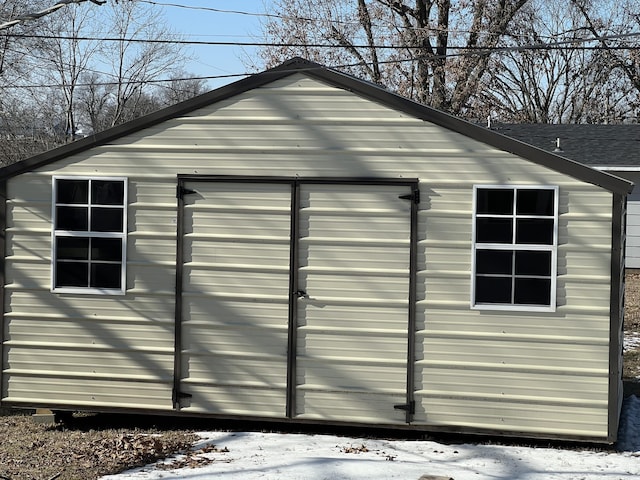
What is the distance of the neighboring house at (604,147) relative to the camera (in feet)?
71.0

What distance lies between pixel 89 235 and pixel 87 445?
2.06 metres

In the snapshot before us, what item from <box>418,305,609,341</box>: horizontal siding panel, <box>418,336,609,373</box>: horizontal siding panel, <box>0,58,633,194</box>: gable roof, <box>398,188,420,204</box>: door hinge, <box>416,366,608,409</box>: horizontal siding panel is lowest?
<box>416,366,608,409</box>: horizontal siding panel

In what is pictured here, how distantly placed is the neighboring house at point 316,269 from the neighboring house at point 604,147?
42.8ft

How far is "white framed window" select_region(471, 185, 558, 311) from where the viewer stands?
836 centimetres

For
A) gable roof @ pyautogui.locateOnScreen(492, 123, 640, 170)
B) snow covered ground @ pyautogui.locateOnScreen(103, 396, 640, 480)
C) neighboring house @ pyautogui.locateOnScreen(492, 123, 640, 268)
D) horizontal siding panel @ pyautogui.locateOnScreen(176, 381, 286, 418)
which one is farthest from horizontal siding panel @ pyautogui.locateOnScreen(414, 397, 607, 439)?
gable roof @ pyautogui.locateOnScreen(492, 123, 640, 170)

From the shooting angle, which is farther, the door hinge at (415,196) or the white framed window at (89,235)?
the white framed window at (89,235)

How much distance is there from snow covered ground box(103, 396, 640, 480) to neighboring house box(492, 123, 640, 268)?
13.7 metres

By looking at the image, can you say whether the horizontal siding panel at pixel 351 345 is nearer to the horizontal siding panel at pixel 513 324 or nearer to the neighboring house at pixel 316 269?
the neighboring house at pixel 316 269

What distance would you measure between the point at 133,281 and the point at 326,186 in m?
2.18

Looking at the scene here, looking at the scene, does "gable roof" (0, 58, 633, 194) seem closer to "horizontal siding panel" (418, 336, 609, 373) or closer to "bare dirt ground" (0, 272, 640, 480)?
"horizontal siding panel" (418, 336, 609, 373)

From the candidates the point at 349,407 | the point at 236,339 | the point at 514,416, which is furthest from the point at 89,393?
the point at 514,416

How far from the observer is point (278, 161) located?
351 inches

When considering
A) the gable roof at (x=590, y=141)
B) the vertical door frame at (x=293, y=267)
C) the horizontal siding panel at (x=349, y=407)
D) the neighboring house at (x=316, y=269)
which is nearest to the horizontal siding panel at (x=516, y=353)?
the neighboring house at (x=316, y=269)

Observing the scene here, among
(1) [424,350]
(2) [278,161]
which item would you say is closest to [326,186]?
(2) [278,161]
